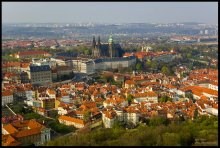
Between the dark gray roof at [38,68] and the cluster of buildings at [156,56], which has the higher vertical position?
the dark gray roof at [38,68]

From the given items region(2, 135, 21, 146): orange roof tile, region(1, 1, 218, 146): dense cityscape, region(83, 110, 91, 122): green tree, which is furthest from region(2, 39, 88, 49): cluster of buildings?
region(2, 135, 21, 146): orange roof tile

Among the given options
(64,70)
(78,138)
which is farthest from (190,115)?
(64,70)

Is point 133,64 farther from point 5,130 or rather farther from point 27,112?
point 5,130

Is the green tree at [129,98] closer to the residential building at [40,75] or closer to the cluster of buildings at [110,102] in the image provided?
the cluster of buildings at [110,102]

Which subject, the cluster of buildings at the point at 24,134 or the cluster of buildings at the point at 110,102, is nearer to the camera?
the cluster of buildings at the point at 24,134

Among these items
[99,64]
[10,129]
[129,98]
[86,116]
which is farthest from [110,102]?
[99,64]

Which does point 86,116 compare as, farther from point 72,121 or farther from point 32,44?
point 32,44

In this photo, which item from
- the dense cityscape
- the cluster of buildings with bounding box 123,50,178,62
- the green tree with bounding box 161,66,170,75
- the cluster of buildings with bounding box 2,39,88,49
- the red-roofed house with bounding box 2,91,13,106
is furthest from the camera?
the cluster of buildings with bounding box 2,39,88,49

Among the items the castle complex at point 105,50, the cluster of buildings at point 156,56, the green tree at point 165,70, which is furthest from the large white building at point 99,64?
the green tree at point 165,70

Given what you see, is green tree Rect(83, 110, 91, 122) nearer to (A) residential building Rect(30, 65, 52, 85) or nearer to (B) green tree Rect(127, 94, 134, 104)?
(B) green tree Rect(127, 94, 134, 104)

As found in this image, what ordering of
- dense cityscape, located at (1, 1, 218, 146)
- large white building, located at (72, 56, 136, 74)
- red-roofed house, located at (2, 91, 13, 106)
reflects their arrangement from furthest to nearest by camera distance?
large white building, located at (72, 56, 136, 74)
red-roofed house, located at (2, 91, 13, 106)
dense cityscape, located at (1, 1, 218, 146)

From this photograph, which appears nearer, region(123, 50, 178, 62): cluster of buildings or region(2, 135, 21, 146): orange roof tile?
region(2, 135, 21, 146): orange roof tile

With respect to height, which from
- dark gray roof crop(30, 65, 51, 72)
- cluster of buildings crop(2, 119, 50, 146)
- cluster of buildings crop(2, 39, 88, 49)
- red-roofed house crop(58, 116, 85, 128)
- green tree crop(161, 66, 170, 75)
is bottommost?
cluster of buildings crop(2, 39, 88, 49)
